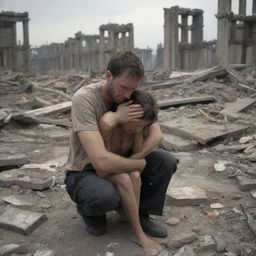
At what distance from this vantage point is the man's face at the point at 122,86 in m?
2.99

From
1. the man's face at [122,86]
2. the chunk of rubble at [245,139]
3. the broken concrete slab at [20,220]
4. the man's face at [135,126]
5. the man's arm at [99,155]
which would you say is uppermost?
the man's face at [122,86]

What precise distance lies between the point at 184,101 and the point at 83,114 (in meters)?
6.98

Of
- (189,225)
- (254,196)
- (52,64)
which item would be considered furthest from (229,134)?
(52,64)

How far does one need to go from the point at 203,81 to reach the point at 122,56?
10109mm

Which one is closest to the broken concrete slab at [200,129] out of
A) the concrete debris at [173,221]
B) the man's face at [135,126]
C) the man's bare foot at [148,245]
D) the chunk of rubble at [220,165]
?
the chunk of rubble at [220,165]

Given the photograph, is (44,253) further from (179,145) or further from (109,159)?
(179,145)

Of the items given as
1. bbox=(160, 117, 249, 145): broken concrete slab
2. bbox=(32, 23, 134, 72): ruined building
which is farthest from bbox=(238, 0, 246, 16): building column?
bbox=(160, 117, 249, 145): broken concrete slab

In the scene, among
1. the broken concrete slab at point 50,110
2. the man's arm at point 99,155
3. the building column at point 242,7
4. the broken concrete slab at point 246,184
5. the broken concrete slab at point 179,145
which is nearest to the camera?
the man's arm at point 99,155

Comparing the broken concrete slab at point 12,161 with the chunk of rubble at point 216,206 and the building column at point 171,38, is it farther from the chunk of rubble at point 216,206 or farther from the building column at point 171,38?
the building column at point 171,38

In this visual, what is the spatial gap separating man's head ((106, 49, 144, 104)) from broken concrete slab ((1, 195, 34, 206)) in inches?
66.4

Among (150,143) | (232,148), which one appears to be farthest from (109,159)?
(232,148)

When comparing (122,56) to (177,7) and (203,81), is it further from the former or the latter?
(177,7)

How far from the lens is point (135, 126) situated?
312cm

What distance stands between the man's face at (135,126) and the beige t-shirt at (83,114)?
241 mm
